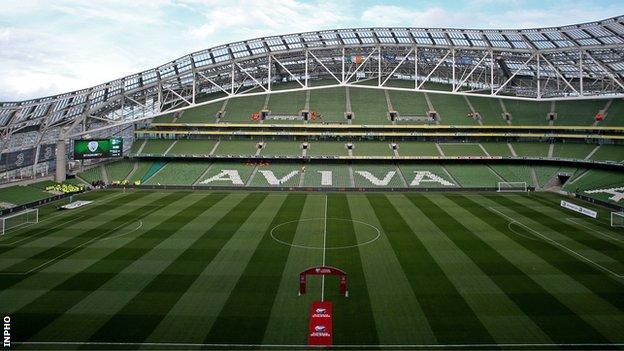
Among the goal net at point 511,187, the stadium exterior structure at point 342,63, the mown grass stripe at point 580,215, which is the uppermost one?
the stadium exterior structure at point 342,63

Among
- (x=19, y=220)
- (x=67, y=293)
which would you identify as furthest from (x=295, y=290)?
(x=19, y=220)

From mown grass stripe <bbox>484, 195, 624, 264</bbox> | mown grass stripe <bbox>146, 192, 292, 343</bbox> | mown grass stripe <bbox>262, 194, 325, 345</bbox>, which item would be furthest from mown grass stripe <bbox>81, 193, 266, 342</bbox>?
mown grass stripe <bbox>484, 195, 624, 264</bbox>

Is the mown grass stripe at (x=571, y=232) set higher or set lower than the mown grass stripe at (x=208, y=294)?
higher

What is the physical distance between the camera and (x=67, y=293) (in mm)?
19328

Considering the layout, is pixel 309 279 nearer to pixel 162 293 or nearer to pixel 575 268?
pixel 162 293

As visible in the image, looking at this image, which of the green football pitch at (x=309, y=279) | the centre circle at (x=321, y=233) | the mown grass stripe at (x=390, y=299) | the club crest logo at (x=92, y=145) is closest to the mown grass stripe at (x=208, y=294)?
the green football pitch at (x=309, y=279)

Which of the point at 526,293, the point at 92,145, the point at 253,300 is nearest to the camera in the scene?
the point at 253,300

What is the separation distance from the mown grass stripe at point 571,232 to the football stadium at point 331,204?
0.83ft

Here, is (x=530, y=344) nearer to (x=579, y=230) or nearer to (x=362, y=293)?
(x=362, y=293)

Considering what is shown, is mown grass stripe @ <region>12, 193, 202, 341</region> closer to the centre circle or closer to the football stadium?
the football stadium

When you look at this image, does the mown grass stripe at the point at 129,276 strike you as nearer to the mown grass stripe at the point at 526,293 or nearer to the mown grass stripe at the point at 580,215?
the mown grass stripe at the point at 526,293

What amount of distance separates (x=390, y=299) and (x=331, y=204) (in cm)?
2327

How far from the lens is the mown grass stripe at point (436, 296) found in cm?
1561

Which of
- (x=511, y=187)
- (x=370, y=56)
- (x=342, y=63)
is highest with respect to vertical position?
(x=370, y=56)
